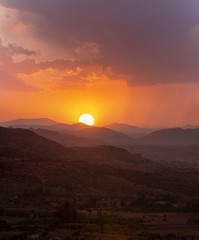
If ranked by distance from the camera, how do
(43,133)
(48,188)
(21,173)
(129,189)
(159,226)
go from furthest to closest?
(43,133) → (21,173) → (129,189) → (48,188) → (159,226)

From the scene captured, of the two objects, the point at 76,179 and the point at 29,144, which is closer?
the point at 76,179

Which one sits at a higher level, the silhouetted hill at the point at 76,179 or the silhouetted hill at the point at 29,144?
the silhouetted hill at the point at 29,144

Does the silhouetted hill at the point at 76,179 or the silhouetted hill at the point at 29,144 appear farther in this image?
the silhouetted hill at the point at 29,144

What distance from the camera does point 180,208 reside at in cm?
3105

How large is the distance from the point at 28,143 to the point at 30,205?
2117 inches

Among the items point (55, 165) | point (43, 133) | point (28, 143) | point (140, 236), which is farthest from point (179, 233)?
point (43, 133)

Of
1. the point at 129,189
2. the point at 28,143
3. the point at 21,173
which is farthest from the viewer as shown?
the point at 28,143

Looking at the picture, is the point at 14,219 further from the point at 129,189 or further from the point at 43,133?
the point at 43,133

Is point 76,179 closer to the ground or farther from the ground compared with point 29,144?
closer to the ground

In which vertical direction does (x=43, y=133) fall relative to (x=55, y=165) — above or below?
above

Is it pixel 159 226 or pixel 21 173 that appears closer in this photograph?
pixel 159 226

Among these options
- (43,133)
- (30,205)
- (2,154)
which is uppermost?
(43,133)

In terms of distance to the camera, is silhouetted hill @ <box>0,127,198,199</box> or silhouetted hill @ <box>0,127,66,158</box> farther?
silhouetted hill @ <box>0,127,66,158</box>

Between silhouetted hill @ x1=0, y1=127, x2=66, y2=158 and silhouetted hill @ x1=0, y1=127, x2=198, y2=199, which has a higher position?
silhouetted hill @ x1=0, y1=127, x2=66, y2=158
